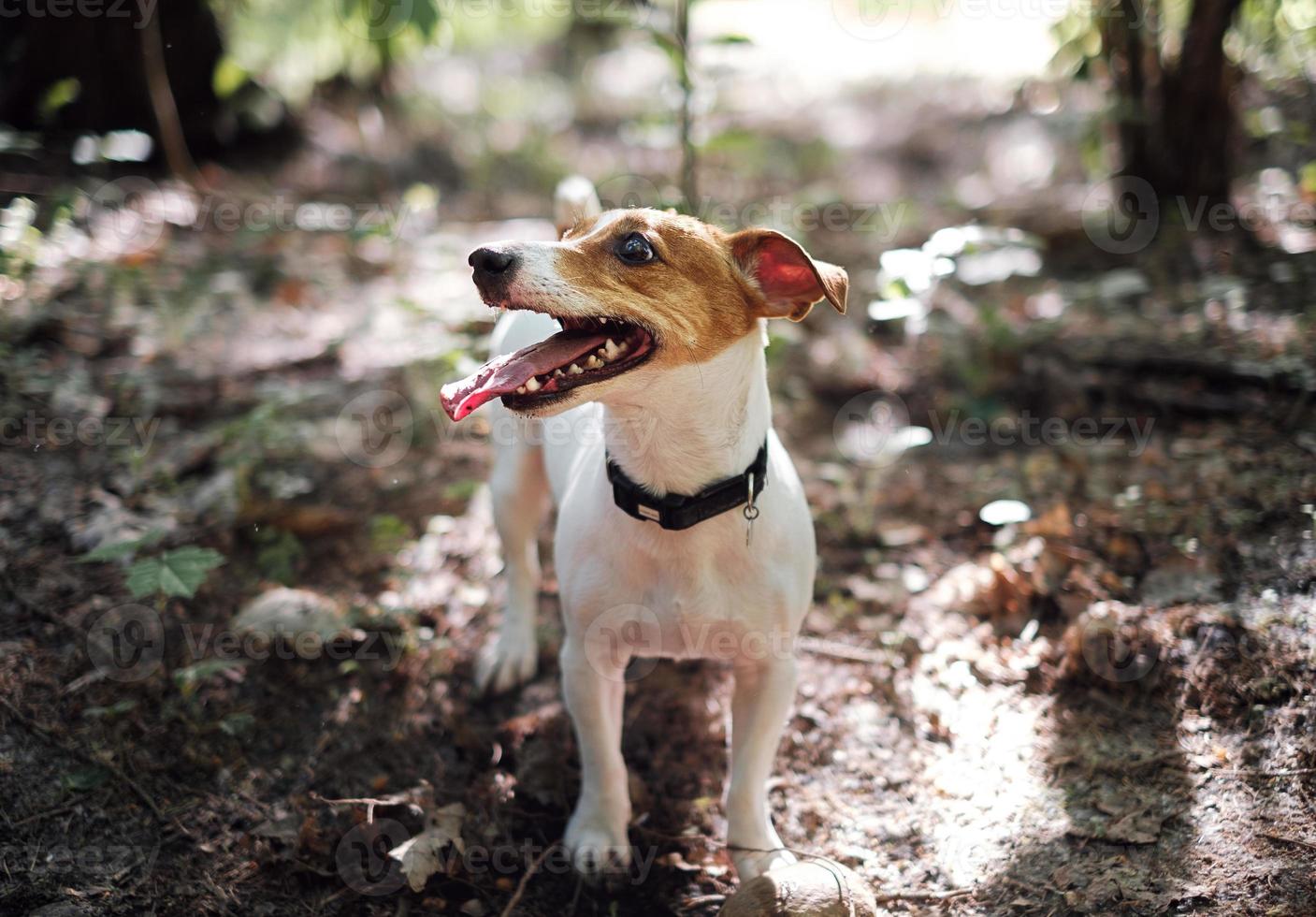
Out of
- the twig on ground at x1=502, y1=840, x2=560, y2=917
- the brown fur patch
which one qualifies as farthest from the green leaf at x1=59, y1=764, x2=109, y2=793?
the brown fur patch

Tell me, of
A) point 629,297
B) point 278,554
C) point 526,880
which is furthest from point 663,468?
point 278,554

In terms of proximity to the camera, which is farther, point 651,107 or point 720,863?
point 651,107

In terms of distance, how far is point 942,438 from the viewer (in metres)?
5.44

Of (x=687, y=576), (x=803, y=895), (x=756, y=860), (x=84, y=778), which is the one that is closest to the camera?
(x=803, y=895)

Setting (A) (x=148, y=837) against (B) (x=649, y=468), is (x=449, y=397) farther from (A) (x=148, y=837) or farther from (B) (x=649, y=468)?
(A) (x=148, y=837)

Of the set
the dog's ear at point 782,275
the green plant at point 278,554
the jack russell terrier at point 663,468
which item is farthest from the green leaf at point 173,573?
the dog's ear at point 782,275

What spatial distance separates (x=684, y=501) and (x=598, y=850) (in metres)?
1.29

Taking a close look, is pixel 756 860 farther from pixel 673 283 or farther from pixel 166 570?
pixel 166 570

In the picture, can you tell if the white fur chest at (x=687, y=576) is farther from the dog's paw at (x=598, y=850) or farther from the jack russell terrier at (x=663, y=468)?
the dog's paw at (x=598, y=850)

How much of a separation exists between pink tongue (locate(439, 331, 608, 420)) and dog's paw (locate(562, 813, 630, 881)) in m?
1.57

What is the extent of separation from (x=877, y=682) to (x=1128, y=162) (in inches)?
170

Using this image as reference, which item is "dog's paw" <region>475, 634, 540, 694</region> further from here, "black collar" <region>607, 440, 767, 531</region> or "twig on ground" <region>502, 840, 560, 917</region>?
"black collar" <region>607, 440, 767, 531</region>

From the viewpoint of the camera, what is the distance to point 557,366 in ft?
8.52

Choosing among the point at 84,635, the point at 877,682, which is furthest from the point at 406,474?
the point at 877,682
